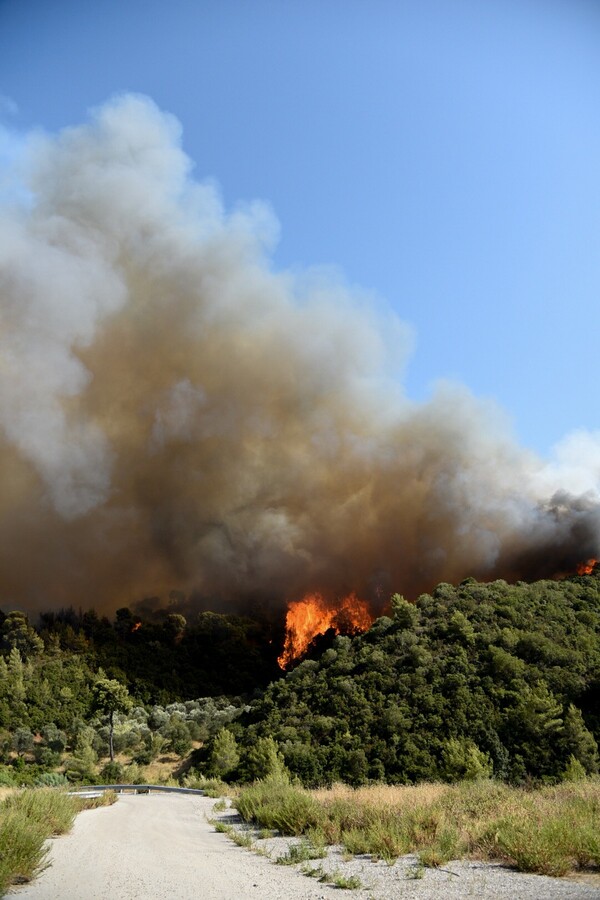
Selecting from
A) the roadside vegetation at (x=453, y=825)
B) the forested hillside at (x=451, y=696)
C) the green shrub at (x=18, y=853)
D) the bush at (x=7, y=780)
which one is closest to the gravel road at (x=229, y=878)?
the green shrub at (x=18, y=853)

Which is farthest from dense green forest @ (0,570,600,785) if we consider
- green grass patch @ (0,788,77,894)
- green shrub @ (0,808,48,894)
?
green shrub @ (0,808,48,894)

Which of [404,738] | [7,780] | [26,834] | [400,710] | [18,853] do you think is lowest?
[7,780]

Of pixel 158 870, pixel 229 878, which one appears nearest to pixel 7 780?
pixel 158 870

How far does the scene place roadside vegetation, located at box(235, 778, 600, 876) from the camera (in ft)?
44.6

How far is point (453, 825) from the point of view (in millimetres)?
18016

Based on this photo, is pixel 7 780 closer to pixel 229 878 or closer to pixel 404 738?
pixel 404 738

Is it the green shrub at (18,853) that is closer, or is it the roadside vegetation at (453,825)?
the green shrub at (18,853)

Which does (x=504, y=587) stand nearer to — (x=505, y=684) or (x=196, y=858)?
(x=505, y=684)

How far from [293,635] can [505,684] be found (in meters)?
93.2

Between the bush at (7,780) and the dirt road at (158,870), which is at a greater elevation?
the dirt road at (158,870)

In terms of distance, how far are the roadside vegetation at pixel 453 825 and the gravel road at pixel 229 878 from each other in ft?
1.74

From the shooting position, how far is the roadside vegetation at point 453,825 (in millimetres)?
13594

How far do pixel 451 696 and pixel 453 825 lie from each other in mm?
43623

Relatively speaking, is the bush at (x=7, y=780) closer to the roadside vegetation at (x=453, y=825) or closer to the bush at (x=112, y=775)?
the bush at (x=112, y=775)
